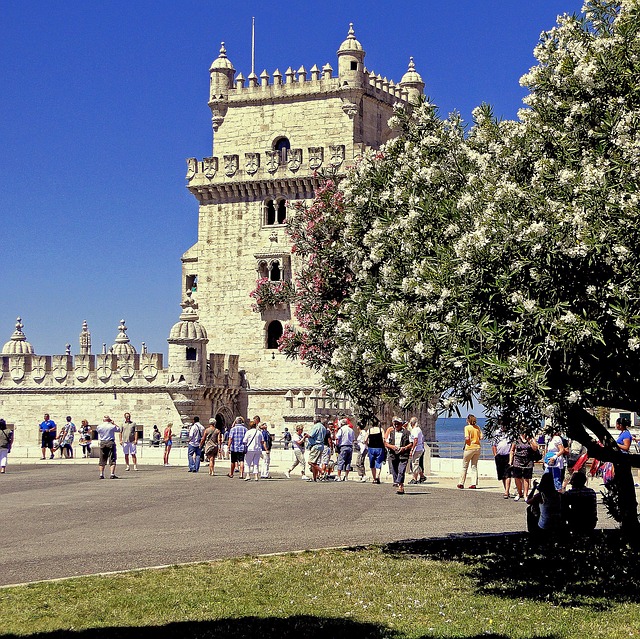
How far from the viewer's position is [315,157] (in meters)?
52.3

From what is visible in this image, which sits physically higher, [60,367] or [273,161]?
[273,161]

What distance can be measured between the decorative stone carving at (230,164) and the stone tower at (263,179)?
5 cm

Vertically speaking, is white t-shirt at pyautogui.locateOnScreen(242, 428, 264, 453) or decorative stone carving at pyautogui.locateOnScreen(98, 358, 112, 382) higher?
decorative stone carving at pyautogui.locateOnScreen(98, 358, 112, 382)

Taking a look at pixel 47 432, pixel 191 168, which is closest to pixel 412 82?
pixel 191 168

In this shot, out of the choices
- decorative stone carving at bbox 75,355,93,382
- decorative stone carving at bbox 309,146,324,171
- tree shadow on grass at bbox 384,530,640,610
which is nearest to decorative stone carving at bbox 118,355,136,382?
decorative stone carving at bbox 75,355,93,382

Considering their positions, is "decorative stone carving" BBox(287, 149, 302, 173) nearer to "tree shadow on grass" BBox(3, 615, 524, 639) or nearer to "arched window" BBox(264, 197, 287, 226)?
"arched window" BBox(264, 197, 287, 226)

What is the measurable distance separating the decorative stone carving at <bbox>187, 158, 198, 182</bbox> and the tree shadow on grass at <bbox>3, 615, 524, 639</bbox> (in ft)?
152

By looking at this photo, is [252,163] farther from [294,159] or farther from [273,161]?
[294,159]

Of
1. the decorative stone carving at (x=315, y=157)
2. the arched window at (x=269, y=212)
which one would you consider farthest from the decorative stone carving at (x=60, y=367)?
the decorative stone carving at (x=315, y=157)

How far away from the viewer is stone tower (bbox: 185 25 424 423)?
52.8m

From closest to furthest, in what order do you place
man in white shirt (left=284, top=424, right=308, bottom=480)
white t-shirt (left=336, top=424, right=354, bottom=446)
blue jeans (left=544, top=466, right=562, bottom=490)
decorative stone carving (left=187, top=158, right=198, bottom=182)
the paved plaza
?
1. the paved plaza
2. blue jeans (left=544, top=466, right=562, bottom=490)
3. white t-shirt (left=336, top=424, right=354, bottom=446)
4. man in white shirt (left=284, top=424, right=308, bottom=480)
5. decorative stone carving (left=187, top=158, right=198, bottom=182)

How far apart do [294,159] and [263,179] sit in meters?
1.88

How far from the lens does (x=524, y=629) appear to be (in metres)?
10.4

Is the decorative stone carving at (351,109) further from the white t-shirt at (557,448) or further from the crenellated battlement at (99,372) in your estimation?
the white t-shirt at (557,448)
